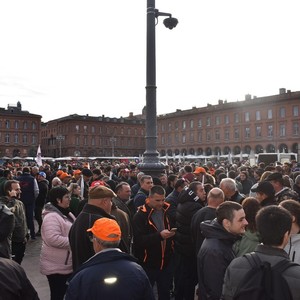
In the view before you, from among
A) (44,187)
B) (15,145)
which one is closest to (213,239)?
(44,187)

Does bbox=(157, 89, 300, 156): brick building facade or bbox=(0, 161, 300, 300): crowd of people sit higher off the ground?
bbox=(157, 89, 300, 156): brick building facade

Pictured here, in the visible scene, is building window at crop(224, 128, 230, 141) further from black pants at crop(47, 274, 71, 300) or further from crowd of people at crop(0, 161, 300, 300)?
black pants at crop(47, 274, 71, 300)

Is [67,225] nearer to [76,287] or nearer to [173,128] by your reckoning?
[76,287]

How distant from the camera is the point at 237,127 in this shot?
225ft

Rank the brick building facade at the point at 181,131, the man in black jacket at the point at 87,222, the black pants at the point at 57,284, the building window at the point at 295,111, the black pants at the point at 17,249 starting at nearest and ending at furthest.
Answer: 1. the man in black jacket at the point at 87,222
2. the black pants at the point at 57,284
3. the black pants at the point at 17,249
4. the building window at the point at 295,111
5. the brick building facade at the point at 181,131

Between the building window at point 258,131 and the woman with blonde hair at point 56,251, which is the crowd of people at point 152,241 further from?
the building window at point 258,131

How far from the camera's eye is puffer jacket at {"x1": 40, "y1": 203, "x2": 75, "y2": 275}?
14.7 ft

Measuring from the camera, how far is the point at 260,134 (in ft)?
214

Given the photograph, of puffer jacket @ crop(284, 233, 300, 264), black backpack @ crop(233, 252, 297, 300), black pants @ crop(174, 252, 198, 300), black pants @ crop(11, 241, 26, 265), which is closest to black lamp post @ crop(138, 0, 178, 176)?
black pants @ crop(174, 252, 198, 300)

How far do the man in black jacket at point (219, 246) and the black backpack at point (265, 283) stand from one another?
3.33 feet

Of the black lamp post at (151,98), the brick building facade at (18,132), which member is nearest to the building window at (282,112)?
the brick building facade at (18,132)

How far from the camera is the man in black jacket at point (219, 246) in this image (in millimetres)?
3480

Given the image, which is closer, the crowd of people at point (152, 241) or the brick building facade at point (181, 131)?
the crowd of people at point (152, 241)

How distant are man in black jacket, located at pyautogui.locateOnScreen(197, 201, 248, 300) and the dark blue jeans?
1431 millimetres
